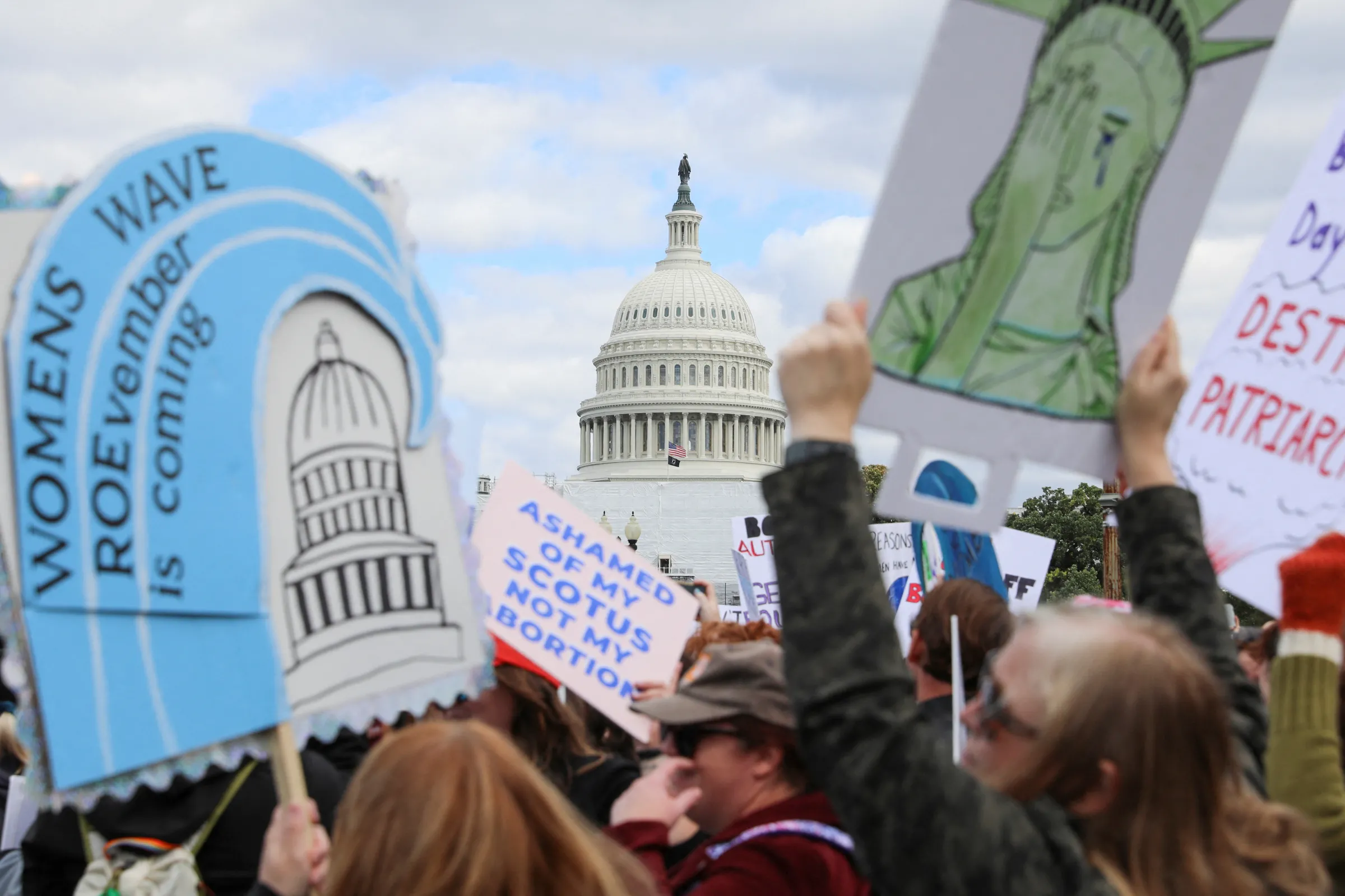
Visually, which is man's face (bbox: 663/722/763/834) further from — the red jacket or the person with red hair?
the person with red hair

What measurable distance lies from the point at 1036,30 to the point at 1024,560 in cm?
650

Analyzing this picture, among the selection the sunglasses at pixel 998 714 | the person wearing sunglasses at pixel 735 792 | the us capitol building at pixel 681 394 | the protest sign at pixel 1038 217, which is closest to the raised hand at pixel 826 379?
the protest sign at pixel 1038 217

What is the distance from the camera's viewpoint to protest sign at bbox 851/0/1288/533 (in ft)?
7.25

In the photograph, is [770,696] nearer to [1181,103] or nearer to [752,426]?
[1181,103]

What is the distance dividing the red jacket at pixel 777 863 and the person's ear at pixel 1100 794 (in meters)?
0.75

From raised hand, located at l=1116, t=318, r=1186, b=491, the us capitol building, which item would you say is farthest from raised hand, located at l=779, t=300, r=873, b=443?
the us capitol building

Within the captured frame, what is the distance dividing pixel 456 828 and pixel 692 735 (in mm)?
1100

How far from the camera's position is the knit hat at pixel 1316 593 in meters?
2.53

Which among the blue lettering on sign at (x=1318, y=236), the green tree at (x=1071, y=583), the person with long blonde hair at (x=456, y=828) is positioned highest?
the blue lettering on sign at (x=1318, y=236)

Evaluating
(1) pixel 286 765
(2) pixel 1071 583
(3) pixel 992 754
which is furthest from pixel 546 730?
(2) pixel 1071 583

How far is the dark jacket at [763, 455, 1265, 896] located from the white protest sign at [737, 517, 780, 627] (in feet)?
25.1

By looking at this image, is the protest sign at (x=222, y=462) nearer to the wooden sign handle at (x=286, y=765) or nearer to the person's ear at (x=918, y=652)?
the wooden sign handle at (x=286, y=765)

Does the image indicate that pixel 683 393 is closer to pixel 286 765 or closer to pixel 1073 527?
pixel 1073 527

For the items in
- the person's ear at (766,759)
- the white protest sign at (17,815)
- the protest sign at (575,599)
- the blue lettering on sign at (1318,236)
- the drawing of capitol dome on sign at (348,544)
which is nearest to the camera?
the drawing of capitol dome on sign at (348,544)
